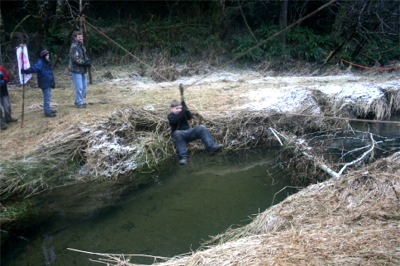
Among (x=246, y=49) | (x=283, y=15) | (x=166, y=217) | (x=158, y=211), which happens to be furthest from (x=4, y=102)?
(x=283, y=15)

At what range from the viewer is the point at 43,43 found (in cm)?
1463

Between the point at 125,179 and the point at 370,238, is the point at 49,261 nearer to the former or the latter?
the point at 125,179

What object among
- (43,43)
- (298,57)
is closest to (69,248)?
(43,43)

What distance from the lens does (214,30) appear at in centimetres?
1675

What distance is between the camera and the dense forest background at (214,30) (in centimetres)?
1457

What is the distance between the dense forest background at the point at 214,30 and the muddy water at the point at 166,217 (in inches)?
257

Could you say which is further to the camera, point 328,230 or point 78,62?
point 78,62

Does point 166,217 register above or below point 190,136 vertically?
below

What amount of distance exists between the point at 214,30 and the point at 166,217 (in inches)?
423

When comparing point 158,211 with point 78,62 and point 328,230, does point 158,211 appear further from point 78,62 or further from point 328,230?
point 78,62

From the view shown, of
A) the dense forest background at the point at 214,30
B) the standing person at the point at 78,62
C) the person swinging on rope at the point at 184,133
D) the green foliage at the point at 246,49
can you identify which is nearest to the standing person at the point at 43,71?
the standing person at the point at 78,62

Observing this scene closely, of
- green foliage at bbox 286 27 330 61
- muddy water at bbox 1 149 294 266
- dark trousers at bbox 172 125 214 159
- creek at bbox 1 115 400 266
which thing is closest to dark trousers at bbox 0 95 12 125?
creek at bbox 1 115 400 266

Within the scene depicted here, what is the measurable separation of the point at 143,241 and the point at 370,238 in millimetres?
3376

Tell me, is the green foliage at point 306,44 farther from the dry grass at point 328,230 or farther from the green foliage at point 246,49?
the dry grass at point 328,230
